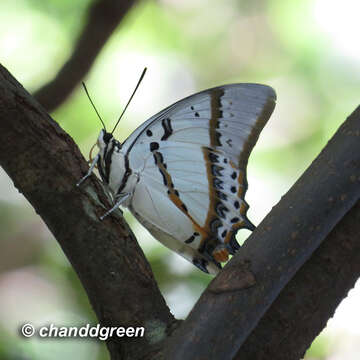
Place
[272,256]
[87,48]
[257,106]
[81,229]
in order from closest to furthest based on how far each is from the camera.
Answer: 1. [272,256]
2. [81,229]
3. [257,106]
4. [87,48]

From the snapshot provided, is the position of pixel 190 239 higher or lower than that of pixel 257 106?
lower

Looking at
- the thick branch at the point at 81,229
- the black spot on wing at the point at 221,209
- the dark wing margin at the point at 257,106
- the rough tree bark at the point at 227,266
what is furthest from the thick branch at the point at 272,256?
the black spot on wing at the point at 221,209

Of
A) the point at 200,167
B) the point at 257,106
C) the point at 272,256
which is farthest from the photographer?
the point at 200,167

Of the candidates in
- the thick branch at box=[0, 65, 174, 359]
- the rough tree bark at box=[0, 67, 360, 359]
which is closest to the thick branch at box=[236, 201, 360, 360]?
the rough tree bark at box=[0, 67, 360, 359]

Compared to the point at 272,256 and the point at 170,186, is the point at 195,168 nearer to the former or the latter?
the point at 170,186

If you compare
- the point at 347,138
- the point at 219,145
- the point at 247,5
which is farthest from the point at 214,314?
the point at 247,5

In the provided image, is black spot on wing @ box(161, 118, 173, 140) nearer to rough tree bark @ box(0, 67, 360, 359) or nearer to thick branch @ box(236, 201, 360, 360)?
rough tree bark @ box(0, 67, 360, 359)

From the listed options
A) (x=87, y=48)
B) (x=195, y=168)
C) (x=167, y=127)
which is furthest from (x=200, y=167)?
(x=87, y=48)
